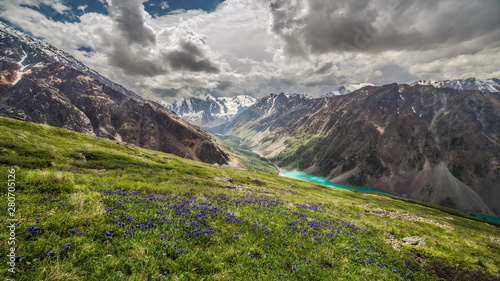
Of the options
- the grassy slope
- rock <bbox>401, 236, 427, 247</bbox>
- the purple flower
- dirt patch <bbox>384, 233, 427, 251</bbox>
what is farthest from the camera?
rock <bbox>401, 236, 427, 247</bbox>

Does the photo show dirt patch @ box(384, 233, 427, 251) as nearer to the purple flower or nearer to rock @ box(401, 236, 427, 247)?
rock @ box(401, 236, 427, 247)

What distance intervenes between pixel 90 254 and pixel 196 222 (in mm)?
5491

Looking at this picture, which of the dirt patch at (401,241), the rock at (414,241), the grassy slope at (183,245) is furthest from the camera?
the rock at (414,241)

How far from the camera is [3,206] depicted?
9211mm

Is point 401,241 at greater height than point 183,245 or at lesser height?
lesser

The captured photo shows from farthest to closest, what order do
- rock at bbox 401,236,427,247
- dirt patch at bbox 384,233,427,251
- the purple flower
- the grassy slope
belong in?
rock at bbox 401,236,427,247 < dirt patch at bbox 384,233,427,251 < the purple flower < the grassy slope

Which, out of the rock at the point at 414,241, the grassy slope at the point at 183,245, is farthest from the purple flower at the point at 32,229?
the rock at the point at 414,241

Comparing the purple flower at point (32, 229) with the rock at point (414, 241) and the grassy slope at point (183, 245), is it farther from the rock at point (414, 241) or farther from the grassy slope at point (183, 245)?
the rock at point (414, 241)

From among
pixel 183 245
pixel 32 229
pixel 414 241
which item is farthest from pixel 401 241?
pixel 32 229

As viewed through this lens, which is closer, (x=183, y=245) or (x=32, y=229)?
(x=32, y=229)

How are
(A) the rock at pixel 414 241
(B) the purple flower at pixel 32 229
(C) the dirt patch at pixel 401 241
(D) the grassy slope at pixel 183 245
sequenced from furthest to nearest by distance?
(A) the rock at pixel 414 241 < (C) the dirt patch at pixel 401 241 < (B) the purple flower at pixel 32 229 < (D) the grassy slope at pixel 183 245

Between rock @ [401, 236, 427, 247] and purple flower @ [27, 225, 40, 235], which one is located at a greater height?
purple flower @ [27, 225, 40, 235]

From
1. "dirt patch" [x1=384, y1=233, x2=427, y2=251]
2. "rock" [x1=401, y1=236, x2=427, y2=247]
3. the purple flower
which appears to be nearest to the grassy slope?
the purple flower

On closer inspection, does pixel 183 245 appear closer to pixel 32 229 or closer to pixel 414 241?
pixel 32 229
